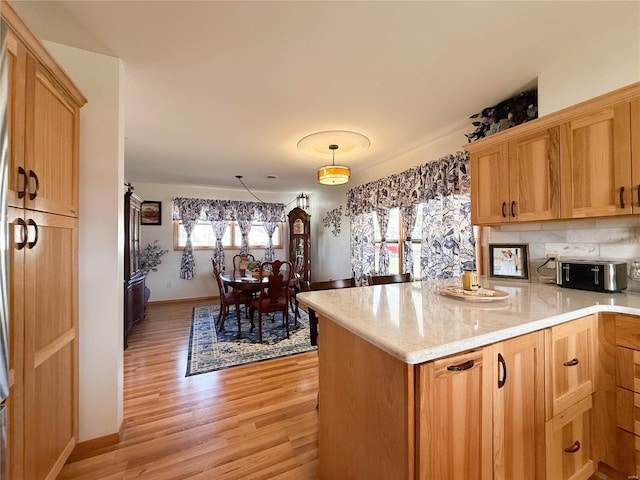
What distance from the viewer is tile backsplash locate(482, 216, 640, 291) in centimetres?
165

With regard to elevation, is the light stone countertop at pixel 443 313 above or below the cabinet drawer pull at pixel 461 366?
above

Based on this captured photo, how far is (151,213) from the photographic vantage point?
5363mm

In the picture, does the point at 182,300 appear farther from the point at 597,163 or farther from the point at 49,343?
the point at 597,163

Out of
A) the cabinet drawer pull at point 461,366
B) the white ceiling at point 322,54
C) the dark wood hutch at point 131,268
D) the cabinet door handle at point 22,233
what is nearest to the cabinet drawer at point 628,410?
the cabinet drawer pull at point 461,366

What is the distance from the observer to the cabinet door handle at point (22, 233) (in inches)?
40.1

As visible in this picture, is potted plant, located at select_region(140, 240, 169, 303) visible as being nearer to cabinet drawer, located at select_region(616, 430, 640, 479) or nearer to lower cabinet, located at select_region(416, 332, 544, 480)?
lower cabinet, located at select_region(416, 332, 544, 480)

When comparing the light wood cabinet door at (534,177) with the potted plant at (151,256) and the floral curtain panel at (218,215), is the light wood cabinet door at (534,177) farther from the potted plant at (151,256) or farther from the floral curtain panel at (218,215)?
the potted plant at (151,256)

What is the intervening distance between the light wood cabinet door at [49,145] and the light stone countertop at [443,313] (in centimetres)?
132

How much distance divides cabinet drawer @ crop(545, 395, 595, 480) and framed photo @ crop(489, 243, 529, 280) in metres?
1.05

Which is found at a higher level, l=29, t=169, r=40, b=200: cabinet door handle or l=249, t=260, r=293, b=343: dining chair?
l=29, t=169, r=40, b=200: cabinet door handle

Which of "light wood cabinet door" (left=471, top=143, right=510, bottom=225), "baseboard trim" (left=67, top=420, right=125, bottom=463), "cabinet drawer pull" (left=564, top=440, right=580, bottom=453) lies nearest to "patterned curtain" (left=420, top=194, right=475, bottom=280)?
"light wood cabinet door" (left=471, top=143, right=510, bottom=225)

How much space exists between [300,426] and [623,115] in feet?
8.91

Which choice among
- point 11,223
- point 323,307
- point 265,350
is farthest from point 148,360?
point 323,307

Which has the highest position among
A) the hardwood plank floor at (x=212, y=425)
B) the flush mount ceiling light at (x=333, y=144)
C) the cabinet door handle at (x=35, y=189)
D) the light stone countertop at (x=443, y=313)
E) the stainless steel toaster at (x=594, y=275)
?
the flush mount ceiling light at (x=333, y=144)
